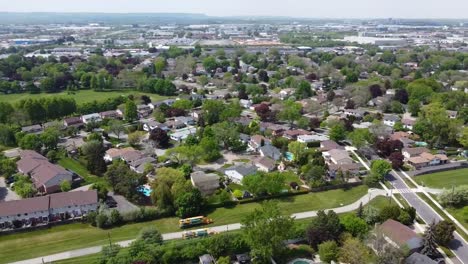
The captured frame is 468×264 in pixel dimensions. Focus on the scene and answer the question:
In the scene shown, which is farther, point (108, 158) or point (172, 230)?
point (108, 158)

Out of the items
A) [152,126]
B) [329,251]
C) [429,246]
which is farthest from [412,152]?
[152,126]

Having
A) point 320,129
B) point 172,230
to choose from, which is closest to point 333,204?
point 172,230

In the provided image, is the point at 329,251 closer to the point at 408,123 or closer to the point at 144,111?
the point at 408,123

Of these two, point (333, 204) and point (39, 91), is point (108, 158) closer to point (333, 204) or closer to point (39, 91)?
point (333, 204)

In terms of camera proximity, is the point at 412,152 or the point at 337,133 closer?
the point at 412,152

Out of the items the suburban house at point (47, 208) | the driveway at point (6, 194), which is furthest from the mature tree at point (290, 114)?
the driveway at point (6, 194)

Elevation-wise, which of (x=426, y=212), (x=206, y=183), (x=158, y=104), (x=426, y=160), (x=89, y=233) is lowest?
(x=89, y=233)

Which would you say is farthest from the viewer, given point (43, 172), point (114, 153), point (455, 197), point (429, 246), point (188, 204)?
point (114, 153)

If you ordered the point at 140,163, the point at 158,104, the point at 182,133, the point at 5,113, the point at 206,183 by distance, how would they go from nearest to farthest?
the point at 206,183, the point at 140,163, the point at 182,133, the point at 5,113, the point at 158,104
